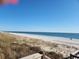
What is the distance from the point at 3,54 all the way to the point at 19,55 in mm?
853

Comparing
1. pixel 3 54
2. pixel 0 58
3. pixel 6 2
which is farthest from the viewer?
pixel 3 54

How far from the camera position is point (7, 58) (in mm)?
5277

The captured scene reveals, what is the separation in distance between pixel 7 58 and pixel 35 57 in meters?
1.02

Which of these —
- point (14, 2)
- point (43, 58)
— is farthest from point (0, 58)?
point (14, 2)

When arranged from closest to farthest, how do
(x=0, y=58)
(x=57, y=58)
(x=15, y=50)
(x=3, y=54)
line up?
1. (x=0, y=58)
2. (x=3, y=54)
3. (x=15, y=50)
4. (x=57, y=58)

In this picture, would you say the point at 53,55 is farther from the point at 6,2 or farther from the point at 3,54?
the point at 6,2

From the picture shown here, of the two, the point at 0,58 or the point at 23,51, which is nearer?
the point at 0,58

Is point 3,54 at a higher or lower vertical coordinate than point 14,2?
lower

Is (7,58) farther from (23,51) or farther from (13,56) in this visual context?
(23,51)

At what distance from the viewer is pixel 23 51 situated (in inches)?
252

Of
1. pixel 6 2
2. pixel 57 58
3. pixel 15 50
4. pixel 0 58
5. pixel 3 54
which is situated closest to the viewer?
pixel 6 2

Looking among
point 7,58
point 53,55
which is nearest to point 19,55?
point 7,58

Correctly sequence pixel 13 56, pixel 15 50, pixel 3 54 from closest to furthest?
pixel 3 54 < pixel 13 56 < pixel 15 50

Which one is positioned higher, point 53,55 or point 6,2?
point 6,2
